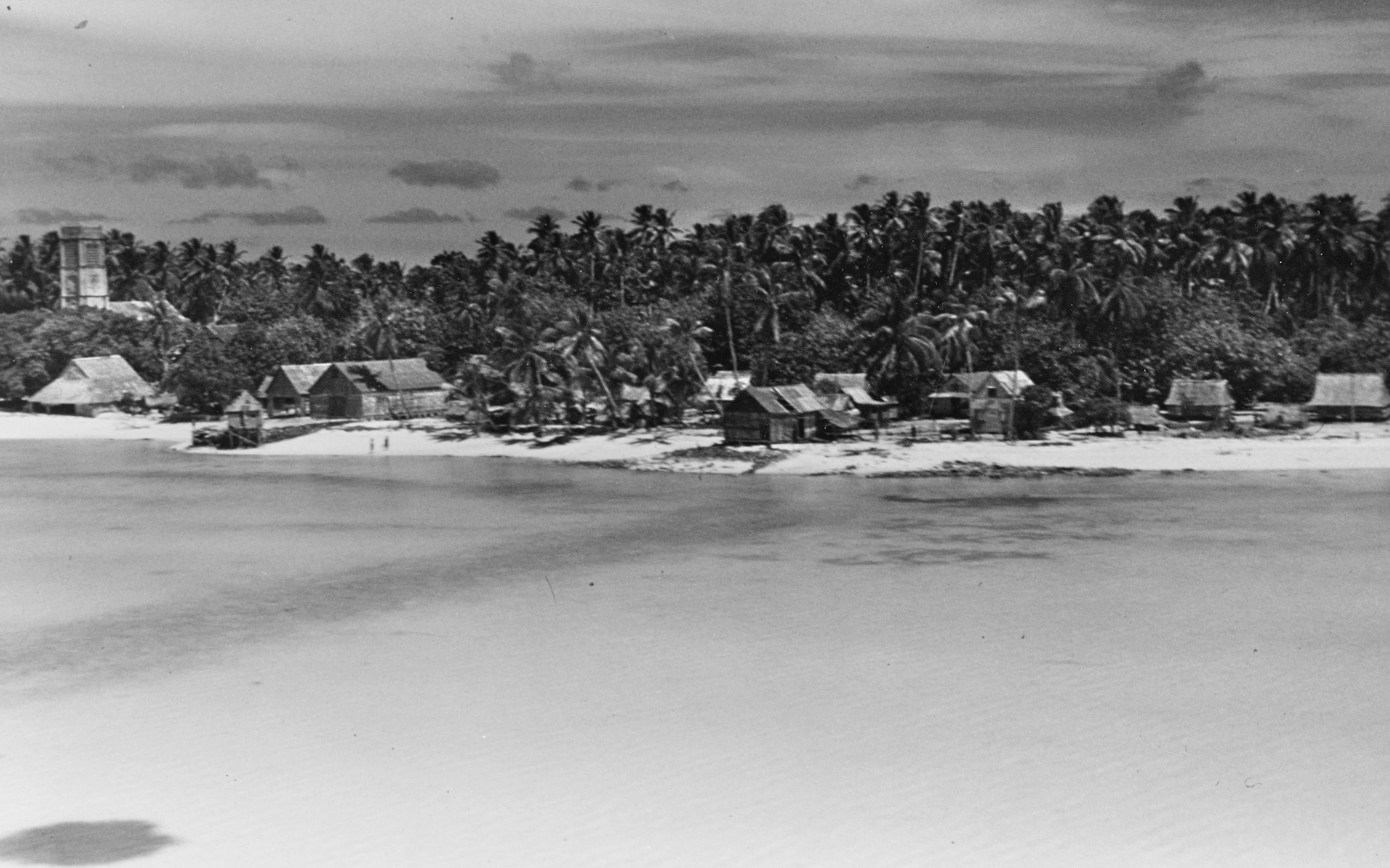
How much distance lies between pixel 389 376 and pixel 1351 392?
42.1m

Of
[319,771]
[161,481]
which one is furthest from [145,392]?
[319,771]

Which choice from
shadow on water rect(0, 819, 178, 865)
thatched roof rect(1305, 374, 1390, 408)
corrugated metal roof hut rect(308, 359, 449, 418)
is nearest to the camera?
shadow on water rect(0, 819, 178, 865)

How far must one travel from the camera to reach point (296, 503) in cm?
4172

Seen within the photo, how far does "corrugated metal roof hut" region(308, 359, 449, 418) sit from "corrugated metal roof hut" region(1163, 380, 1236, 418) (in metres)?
34.1

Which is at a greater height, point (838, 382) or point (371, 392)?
point (838, 382)

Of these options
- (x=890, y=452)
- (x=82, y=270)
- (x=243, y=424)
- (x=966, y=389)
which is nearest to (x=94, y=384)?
(x=243, y=424)

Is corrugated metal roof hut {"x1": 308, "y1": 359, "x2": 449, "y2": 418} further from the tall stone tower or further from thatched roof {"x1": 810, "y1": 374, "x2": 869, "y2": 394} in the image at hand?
the tall stone tower

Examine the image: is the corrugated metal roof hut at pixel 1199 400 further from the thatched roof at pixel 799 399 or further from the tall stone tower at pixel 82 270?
the tall stone tower at pixel 82 270

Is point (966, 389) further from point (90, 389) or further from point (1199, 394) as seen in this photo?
point (90, 389)

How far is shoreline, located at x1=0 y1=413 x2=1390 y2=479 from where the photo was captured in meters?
47.5

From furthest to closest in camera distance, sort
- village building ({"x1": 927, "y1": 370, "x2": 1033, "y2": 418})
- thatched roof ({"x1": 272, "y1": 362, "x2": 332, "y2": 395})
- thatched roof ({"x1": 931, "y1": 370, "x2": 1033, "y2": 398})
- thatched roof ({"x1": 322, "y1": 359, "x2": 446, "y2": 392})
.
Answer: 1. thatched roof ({"x1": 272, "y1": 362, "x2": 332, "y2": 395})
2. thatched roof ({"x1": 322, "y1": 359, "x2": 446, "y2": 392})
3. village building ({"x1": 927, "y1": 370, "x2": 1033, "y2": 418})
4. thatched roof ({"x1": 931, "y1": 370, "x2": 1033, "y2": 398})

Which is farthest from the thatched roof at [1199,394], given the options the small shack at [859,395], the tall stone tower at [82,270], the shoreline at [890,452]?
the tall stone tower at [82,270]

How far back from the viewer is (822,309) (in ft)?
250

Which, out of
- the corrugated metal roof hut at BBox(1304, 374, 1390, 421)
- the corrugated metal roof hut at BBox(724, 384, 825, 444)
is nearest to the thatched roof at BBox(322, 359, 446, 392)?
the corrugated metal roof hut at BBox(724, 384, 825, 444)
